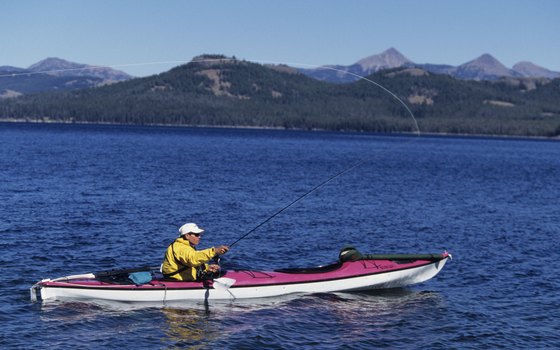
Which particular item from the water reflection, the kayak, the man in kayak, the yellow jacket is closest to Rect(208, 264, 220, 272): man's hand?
the man in kayak

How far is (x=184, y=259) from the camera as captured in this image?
2005 cm

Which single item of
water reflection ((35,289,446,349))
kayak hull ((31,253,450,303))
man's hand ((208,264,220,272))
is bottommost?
water reflection ((35,289,446,349))

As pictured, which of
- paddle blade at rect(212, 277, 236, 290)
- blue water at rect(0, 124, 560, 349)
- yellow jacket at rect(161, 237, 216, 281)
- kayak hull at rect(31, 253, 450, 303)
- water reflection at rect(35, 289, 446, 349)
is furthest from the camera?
paddle blade at rect(212, 277, 236, 290)

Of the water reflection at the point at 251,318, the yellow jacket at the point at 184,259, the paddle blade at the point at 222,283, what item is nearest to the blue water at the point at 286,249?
the water reflection at the point at 251,318

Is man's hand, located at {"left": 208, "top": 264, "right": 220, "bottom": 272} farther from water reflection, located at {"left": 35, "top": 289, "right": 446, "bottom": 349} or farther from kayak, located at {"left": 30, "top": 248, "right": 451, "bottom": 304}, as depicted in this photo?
A: water reflection, located at {"left": 35, "top": 289, "right": 446, "bottom": 349}

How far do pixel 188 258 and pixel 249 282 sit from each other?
2174 millimetres

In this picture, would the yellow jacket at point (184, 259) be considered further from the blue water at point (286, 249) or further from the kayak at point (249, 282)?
the blue water at point (286, 249)

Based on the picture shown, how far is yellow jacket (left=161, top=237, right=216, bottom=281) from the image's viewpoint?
19781 mm

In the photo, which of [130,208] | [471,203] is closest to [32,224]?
[130,208]

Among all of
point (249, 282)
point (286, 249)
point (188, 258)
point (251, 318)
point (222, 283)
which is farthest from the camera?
point (286, 249)

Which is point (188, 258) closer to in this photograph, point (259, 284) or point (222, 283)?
point (222, 283)

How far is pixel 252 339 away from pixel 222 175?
169ft

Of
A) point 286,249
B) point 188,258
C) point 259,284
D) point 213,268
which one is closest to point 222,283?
point 213,268

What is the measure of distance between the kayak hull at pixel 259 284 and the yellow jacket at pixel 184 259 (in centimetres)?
29
